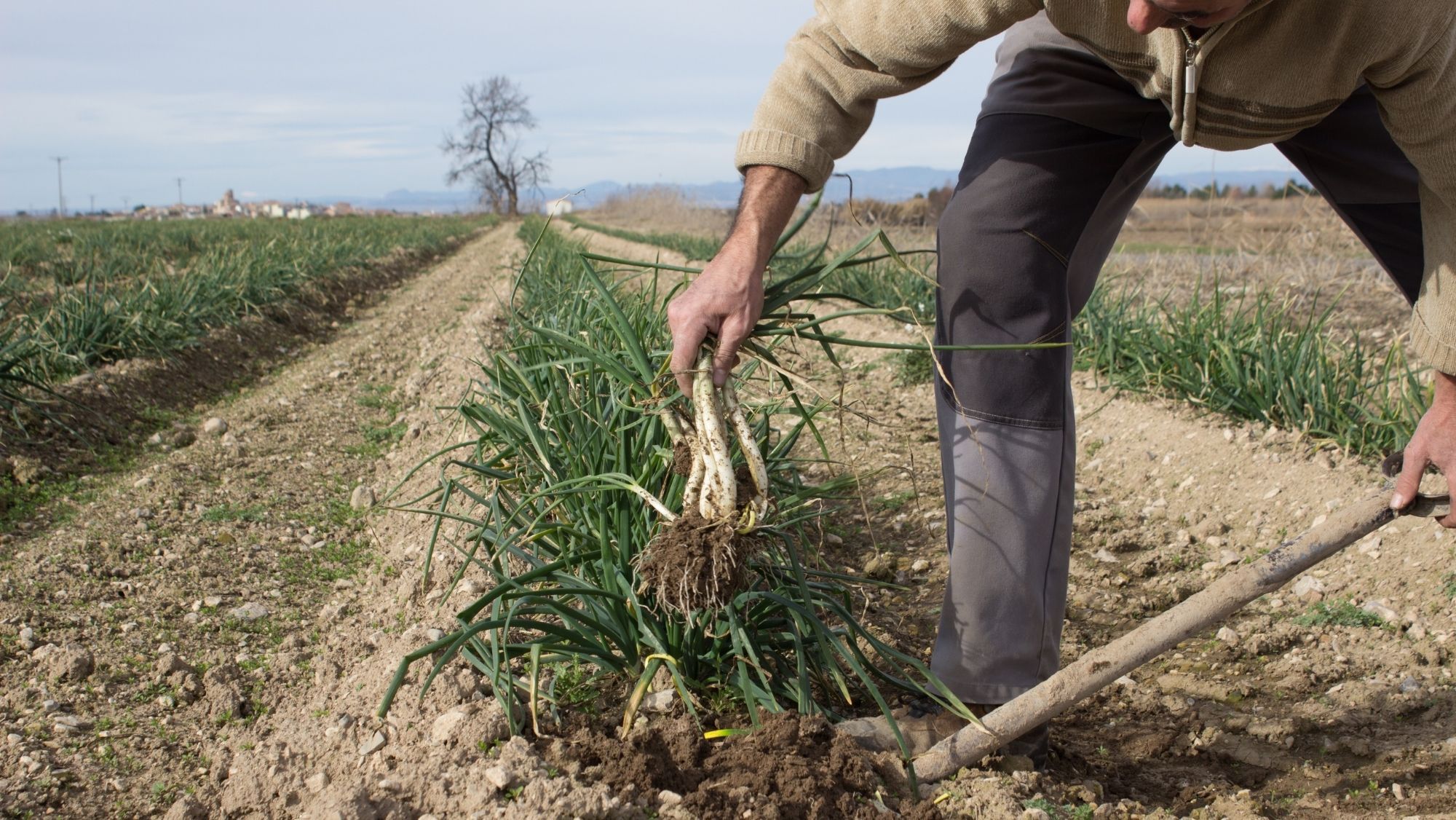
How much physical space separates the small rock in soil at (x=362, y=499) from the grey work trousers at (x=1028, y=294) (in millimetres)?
2172

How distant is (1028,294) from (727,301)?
0.59 m

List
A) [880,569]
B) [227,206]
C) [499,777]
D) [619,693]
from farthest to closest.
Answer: [227,206] → [880,569] → [619,693] → [499,777]

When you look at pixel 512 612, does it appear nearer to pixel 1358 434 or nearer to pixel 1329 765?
pixel 1329 765

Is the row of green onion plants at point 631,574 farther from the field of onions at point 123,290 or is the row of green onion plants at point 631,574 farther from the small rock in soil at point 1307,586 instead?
the field of onions at point 123,290

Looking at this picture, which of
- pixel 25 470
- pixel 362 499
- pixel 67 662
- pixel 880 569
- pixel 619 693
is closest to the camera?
pixel 619 693

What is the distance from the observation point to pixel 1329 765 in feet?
6.21

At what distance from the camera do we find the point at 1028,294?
1751 mm

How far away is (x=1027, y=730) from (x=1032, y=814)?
17 cm

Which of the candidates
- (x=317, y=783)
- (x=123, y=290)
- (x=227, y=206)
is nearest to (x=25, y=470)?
(x=317, y=783)

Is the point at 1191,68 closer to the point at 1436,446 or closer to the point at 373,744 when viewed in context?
the point at 1436,446

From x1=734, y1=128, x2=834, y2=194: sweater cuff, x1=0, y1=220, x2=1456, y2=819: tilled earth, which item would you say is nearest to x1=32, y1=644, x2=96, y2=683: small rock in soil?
x1=0, y1=220, x2=1456, y2=819: tilled earth

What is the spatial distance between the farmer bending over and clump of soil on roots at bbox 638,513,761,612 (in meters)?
0.23

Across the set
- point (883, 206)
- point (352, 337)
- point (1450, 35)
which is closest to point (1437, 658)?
point (1450, 35)

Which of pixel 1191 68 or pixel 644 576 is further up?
pixel 1191 68
